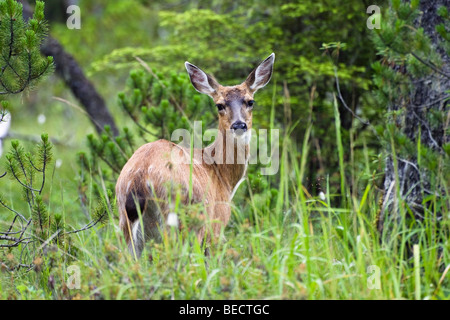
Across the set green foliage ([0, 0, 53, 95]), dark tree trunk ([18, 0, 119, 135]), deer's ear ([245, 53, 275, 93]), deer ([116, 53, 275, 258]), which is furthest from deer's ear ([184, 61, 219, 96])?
dark tree trunk ([18, 0, 119, 135])

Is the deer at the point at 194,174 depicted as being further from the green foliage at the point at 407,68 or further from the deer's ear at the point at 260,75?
the green foliage at the point at 407,68

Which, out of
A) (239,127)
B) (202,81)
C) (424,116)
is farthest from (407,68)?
(202,81)

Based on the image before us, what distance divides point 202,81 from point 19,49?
200cm

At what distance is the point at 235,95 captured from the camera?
600 centimetres

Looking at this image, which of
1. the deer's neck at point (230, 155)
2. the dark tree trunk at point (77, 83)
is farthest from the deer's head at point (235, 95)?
the dark tree trunk at point (77, 83)

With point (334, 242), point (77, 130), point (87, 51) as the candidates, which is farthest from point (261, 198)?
point (87, 51)

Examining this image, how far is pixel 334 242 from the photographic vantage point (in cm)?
453

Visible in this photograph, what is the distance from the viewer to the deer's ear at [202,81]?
6.07m

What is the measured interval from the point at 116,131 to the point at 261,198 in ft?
9.83

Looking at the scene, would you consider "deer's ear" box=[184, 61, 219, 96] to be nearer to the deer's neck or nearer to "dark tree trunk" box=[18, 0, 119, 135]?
the deer's neck

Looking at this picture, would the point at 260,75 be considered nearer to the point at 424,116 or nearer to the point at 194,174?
the point at 194,174

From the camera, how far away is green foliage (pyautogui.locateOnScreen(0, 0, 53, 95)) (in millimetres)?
4496

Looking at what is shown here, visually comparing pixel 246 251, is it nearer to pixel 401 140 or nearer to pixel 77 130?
pixel 401 140

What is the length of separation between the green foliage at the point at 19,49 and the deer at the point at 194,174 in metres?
1.00
